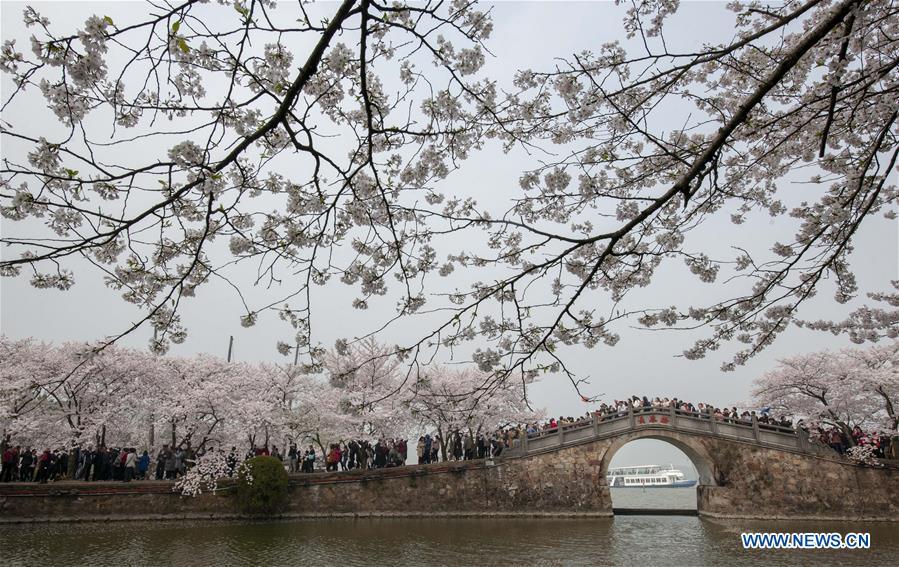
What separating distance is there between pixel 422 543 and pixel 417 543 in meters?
Answer: 0.14

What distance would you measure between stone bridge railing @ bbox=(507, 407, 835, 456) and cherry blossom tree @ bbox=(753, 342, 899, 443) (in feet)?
10.9

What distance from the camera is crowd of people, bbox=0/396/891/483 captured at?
17.3 meters

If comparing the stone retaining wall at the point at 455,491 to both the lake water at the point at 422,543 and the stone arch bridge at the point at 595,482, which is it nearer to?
the stone arch bridge at the point at 595,482

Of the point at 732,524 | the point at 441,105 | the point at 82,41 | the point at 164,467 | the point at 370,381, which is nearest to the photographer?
the point at 82,41

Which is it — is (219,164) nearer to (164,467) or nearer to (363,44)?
(363,44)

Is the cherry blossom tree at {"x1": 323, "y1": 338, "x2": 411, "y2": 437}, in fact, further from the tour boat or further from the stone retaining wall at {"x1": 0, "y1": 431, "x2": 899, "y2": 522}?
the tour boat

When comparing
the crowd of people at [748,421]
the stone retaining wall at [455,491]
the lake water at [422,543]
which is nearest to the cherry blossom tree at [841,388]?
the crowd of people at [748,421]

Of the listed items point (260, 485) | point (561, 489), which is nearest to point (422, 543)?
point (260, 485)

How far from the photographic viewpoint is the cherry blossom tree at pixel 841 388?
2081 cm

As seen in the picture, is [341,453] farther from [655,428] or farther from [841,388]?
[841,388]

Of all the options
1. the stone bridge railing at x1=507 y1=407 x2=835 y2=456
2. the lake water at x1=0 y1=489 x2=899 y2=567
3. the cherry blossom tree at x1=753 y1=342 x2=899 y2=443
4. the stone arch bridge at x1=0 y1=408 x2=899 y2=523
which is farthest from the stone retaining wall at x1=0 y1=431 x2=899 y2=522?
the cherry blossom tree at x1=753 y1=342 x2=899 y2=443

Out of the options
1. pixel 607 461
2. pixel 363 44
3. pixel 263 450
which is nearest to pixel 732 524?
pixel 607 461

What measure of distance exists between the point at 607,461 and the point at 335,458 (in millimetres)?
11176

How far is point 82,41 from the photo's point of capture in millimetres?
3000
